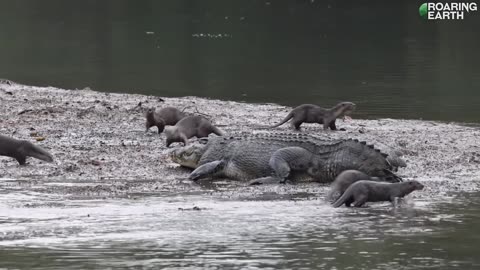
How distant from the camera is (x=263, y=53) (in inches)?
1419

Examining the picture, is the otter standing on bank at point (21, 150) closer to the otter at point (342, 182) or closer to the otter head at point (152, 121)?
the otter head at point (152, 121)

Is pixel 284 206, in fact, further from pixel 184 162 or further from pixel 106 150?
pixel 106 150

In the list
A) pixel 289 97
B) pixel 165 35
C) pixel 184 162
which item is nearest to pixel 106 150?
pixel 184 162

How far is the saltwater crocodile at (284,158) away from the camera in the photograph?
45.0 ft

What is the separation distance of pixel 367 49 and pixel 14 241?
2808 centimetres

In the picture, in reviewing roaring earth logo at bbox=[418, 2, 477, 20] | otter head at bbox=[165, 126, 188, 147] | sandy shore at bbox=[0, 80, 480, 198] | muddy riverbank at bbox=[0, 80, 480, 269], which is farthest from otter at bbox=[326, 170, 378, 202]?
roaring earth logo at bbox=[418, 2, 477, 20]

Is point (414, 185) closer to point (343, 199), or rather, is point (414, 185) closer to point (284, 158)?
point (343, 199)

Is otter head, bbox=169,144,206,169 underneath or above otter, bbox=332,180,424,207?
above

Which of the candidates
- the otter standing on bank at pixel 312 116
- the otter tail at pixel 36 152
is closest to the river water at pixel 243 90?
the otter tail at pixel 36 152

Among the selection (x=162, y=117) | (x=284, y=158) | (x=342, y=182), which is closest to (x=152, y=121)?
(x=162, y=117)

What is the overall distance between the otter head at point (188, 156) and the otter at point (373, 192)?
292 centimetres

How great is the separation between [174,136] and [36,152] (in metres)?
2.33

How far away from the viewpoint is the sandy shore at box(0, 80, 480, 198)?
13.8m

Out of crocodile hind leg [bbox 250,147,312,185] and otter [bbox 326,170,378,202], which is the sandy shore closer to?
crocodile hind leg [bbox 250,147,312,185]
